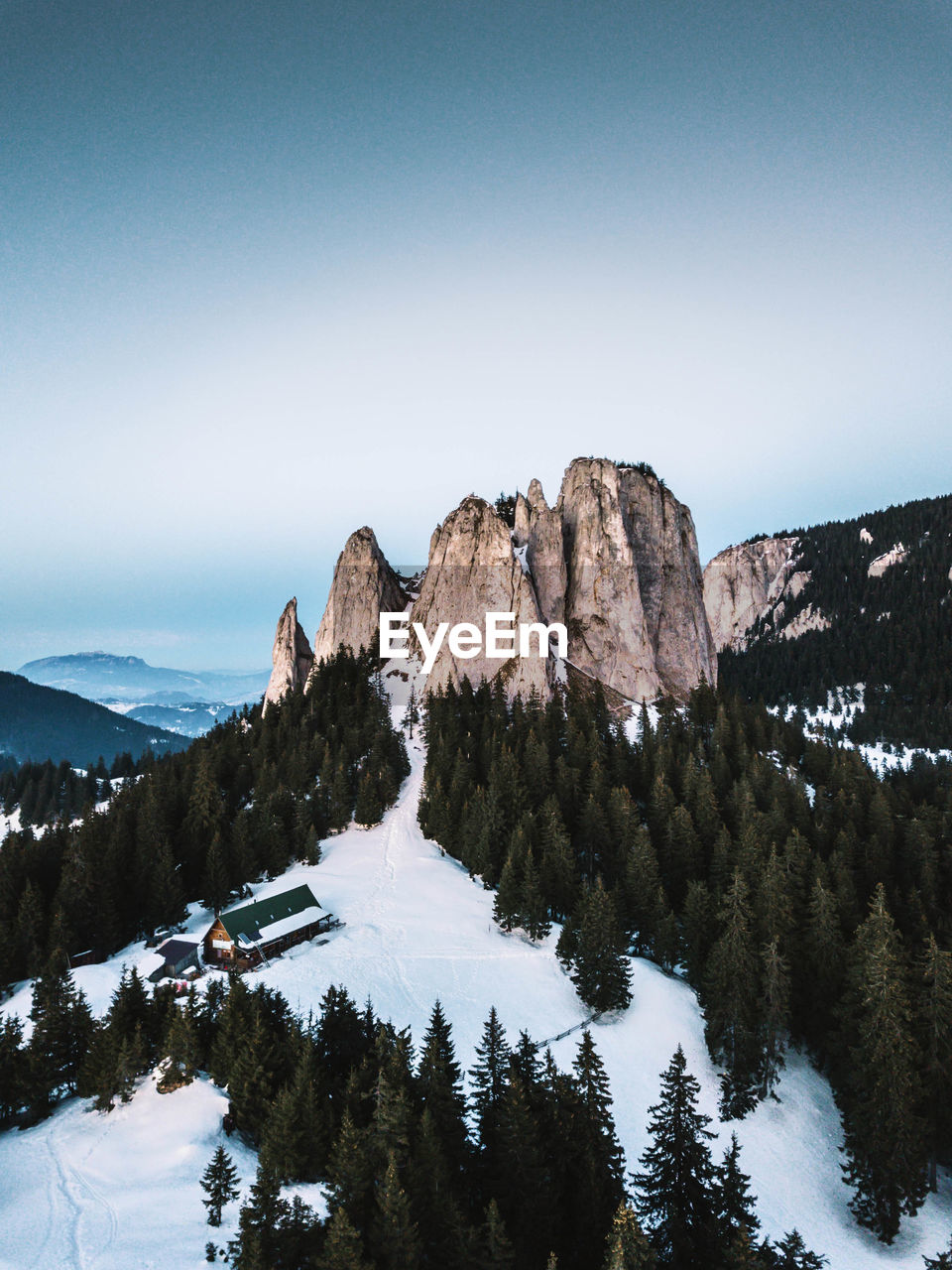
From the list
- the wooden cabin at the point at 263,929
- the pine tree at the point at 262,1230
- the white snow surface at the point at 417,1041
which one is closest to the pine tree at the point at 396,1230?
the pine tree at the point at 262,1230

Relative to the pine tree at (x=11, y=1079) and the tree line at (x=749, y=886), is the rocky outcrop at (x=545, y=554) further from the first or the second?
the pine tree at (x=11, y=1079)

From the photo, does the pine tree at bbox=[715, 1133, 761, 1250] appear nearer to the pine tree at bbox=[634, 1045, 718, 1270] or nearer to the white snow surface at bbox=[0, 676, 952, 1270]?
the pine tree at bbox=[634, 1045, 718, 1270]

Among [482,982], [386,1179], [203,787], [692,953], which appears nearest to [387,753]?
[203,787]

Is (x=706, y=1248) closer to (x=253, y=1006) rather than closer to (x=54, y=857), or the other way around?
(x=253, y=1006)

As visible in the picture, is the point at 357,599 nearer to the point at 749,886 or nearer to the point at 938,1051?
the point at 749,886

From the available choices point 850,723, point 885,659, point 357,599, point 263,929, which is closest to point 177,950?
point 263,929

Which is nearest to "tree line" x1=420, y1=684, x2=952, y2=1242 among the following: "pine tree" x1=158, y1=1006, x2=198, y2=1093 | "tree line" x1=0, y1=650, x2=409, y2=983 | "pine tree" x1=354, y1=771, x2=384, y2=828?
"pine tree" x1=354, y1=771, x2=384, y2=828
